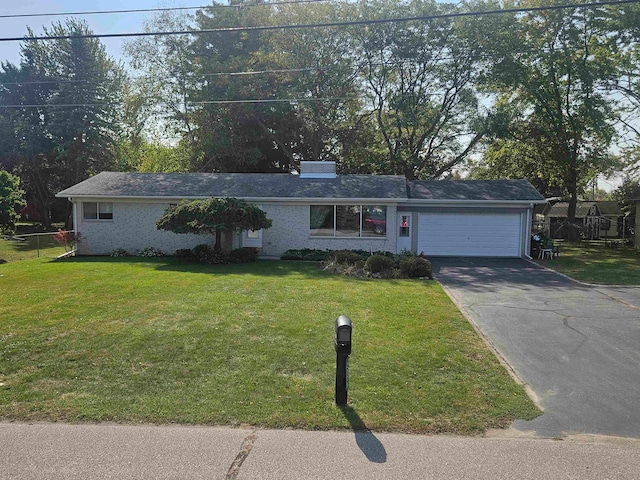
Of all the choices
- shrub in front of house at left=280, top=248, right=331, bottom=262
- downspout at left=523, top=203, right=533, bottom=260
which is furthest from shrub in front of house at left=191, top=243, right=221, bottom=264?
downspout at left=523, top=203, right=533, bottom=260

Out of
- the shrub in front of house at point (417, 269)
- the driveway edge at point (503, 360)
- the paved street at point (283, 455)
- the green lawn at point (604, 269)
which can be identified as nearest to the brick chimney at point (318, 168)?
the shrub in front of house at point (417, 269)

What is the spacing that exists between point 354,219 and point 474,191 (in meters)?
5.80

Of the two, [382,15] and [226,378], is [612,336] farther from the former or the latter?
[382,15]

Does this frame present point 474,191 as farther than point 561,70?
No

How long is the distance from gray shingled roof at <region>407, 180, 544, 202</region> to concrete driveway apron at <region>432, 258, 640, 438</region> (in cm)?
632

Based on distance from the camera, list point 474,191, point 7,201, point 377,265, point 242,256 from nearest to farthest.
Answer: point 377,265, point 242,256, point 474,191, point 7,201

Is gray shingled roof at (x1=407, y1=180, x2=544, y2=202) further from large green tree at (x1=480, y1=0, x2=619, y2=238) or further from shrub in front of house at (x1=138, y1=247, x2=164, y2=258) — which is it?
shrub in front of house at (x1=138, y1=247, x2=164, y2=258)

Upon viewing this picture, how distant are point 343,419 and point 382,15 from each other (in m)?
26.3

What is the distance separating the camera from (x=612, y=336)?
750 cm

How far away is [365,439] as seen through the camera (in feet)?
13.5

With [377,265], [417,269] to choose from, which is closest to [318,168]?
[377,265]

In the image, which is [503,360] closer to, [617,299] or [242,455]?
[242,455]

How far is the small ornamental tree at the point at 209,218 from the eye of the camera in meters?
15.8

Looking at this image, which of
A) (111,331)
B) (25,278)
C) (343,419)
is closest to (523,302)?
(343,419)
